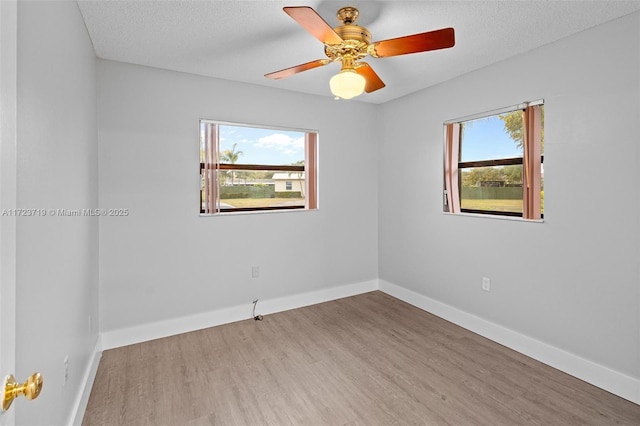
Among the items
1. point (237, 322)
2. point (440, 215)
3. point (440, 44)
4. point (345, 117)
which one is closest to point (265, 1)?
point (440, 44)

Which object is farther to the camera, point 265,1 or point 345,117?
point 345,117

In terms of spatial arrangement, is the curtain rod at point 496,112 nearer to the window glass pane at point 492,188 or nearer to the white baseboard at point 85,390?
the window glass pane at point 492,188

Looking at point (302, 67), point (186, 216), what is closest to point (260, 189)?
point (186, 216)

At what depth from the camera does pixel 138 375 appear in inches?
96.8

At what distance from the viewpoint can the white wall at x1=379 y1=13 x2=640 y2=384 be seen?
2.18 m

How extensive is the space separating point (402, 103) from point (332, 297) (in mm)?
2426

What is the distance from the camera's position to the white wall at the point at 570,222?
218 centimetres

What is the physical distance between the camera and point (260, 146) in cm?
368

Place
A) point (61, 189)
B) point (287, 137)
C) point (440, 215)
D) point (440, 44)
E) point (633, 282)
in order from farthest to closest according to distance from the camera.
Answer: point (287, 137)
point (440, 215)
point (633, 282)
point (440, 44)
point (61, 189)

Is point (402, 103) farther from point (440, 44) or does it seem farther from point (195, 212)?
point (195, 212)

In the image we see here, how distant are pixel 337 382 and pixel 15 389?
2.03 meters

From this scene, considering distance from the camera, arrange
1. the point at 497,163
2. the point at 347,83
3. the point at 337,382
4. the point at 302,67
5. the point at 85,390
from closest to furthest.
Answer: the point at 347,83, the point at 85,390, the point at 302,67, the point at 337,382, the point at 497,163

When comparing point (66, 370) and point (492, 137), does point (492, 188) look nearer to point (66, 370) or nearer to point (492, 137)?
point (492, 137)

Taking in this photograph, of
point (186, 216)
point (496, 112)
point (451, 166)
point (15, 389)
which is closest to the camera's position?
point (15, 389)
